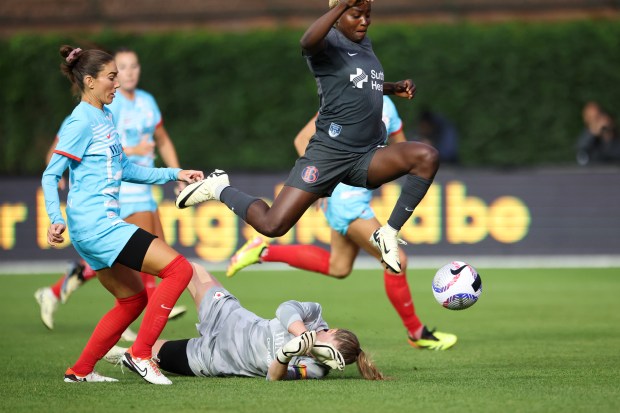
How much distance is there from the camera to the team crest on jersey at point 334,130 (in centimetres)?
746

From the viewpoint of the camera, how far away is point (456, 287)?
779 centimetres

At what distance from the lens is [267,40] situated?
62.3ft

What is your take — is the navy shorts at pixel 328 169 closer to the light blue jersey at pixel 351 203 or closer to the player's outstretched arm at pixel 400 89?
the player's outstretched arm at pixel 400 89

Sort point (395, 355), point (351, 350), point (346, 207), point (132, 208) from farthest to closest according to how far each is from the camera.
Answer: point (132, 208) → point (346, 207) → point (395, 355) → point (351, 350)

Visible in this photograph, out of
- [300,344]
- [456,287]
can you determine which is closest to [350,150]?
[456,287]

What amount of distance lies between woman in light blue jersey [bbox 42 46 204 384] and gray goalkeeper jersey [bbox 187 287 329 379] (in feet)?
1.06

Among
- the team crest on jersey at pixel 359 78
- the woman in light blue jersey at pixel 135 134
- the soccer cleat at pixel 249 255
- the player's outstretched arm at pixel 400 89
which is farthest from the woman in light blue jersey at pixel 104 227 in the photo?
the soccer cleat at pixel 249 255

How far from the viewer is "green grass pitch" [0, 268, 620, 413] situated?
20.4 feet

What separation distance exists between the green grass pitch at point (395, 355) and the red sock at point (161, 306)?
243mm

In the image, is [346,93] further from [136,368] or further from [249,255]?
[249,255]

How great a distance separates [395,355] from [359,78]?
2223mm

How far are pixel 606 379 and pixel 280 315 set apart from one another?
204 cm

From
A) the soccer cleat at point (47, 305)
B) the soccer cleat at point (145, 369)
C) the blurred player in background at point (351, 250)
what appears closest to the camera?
the soccer cleat at point (145, 369)

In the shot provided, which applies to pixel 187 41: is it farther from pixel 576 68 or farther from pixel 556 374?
pixel 556 374
